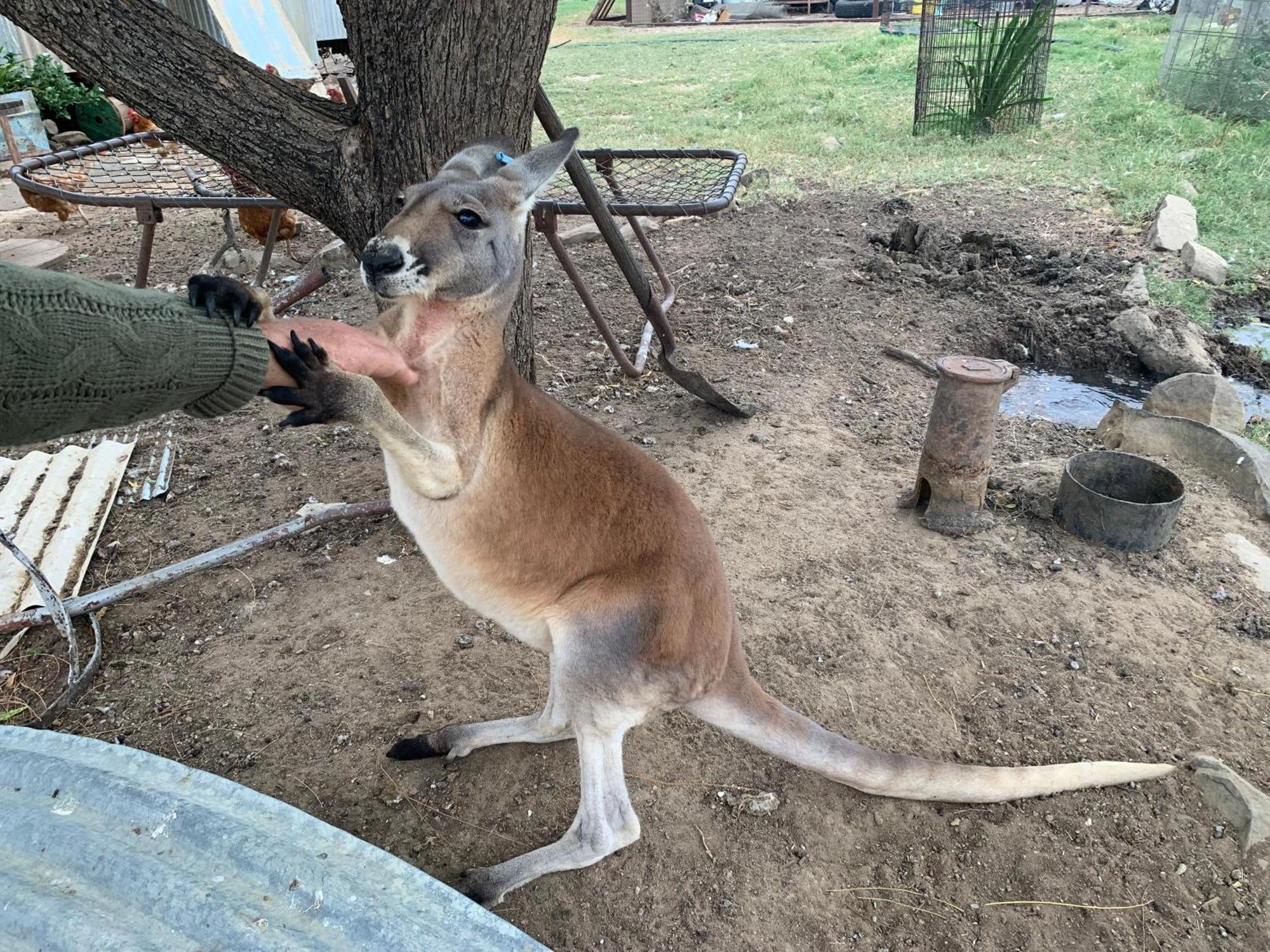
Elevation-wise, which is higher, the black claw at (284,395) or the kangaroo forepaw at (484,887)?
the black claw at (284,395)

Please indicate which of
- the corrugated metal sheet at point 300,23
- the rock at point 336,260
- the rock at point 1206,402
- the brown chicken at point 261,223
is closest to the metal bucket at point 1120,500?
the rock at point 1206,402

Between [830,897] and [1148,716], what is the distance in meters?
1.22

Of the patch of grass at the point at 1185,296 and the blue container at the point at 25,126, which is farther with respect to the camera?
A: the blue container at the point at 25,126

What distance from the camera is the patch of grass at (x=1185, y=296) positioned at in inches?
213

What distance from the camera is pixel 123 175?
469 centimetres

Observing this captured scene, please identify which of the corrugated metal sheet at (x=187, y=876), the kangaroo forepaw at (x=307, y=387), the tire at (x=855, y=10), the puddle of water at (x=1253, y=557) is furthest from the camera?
the tire at (x=855, y=10)

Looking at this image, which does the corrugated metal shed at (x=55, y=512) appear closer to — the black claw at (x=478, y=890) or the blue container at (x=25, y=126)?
the black claw at (x=478, y=890)

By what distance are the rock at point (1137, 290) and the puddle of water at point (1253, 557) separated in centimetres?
234

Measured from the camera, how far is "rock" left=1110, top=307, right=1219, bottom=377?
4.83 metres

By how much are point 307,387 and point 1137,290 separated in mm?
5441

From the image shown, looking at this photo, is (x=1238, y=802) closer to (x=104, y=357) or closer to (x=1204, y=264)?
(x=104, y=357)

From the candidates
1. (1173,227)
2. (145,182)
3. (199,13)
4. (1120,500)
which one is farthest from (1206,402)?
(199,13)

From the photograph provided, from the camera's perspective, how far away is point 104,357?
1.56 metres

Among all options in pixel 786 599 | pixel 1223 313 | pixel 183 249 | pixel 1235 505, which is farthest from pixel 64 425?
pixel 1223 313
